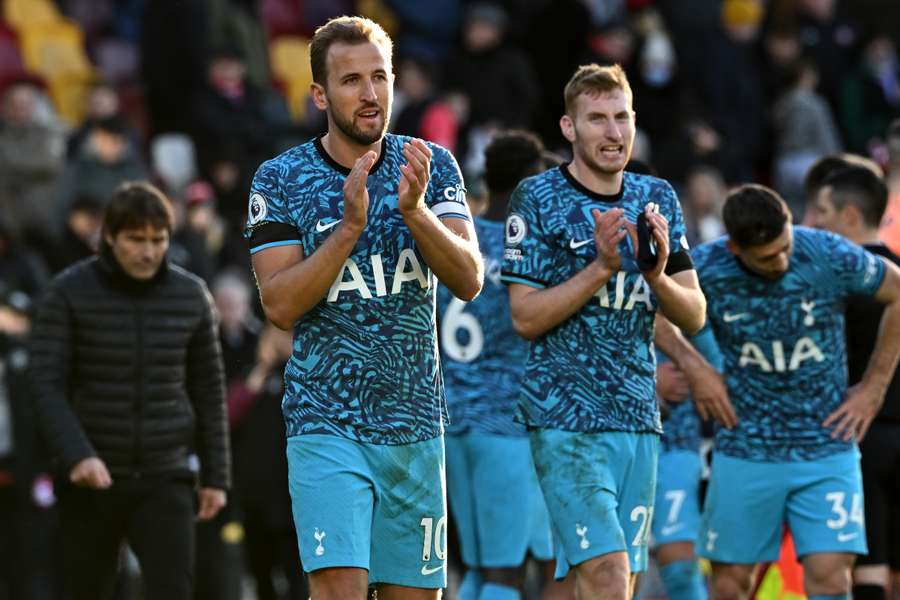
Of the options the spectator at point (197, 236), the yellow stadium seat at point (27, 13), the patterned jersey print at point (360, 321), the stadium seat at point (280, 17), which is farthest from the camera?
the stadium seat at point (280, 17)

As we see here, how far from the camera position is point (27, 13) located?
19406mm

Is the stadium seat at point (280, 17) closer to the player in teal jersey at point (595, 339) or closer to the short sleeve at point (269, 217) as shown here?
the player in teal jersey at point (595, 339)

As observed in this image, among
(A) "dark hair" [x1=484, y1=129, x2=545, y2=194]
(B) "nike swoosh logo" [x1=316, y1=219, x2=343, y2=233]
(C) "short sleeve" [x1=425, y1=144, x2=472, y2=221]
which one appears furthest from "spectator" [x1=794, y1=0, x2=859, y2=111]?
(B) "nike swoosh logo" [x1=316, y1=219, x2=343, y2=233]

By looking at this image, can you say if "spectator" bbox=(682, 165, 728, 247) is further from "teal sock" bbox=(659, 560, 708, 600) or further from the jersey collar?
the jersey collar

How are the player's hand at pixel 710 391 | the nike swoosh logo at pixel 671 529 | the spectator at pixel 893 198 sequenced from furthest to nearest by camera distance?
the spectator at pixel 893 198 → the nike swoosh logo at pixel 671 529 → the player's hand at pixel 710 391

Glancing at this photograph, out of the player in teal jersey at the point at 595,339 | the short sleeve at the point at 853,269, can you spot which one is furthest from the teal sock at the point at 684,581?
the player in teal jersey at the point at 595,339

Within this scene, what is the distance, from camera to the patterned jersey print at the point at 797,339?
9.44m

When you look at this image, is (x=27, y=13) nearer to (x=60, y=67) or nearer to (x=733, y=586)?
(x=60, y=67)

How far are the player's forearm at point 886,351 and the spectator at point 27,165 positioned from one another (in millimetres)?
8663

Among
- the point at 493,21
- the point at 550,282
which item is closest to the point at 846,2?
the point at 493,21

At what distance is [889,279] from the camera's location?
9.52 metres

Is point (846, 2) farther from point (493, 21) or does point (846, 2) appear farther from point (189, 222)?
point (189, 222)

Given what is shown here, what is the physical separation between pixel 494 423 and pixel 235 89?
8.40 m

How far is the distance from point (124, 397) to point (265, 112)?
358 inches
